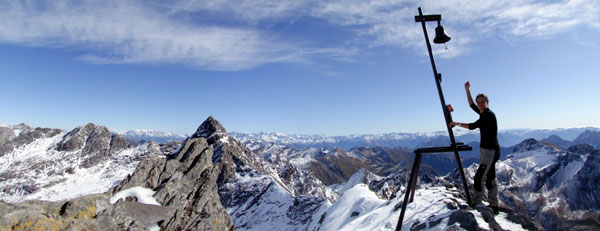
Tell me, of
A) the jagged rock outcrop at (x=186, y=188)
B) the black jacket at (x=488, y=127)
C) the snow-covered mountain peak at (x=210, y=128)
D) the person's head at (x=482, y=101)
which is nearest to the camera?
the black jacket at (x=488, y=127)

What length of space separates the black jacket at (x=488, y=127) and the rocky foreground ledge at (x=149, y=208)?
61.9ft

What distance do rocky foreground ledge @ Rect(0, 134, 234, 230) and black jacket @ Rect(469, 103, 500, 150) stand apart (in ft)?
61.9

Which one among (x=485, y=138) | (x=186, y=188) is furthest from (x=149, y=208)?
(x=485, y=138)

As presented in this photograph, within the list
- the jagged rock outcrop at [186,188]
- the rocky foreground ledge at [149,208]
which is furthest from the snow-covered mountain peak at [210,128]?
the jagged rock outcrop at [186,188]

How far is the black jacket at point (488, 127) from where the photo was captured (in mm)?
11258

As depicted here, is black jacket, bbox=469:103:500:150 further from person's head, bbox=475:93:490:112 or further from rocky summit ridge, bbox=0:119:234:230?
rocky summit ridge, bbox=0:119:234:230

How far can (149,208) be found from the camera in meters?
20.2

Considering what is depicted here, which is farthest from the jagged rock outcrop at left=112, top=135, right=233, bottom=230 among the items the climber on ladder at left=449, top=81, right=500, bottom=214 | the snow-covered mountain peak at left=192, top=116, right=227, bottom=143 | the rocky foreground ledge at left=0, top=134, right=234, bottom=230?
the snow-covered mountain peak at left=192, top=116, right=227, bottom=143

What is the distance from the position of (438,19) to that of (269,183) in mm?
108979

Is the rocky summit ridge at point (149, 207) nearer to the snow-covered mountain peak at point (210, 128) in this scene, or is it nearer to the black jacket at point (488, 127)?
the black jacket at point (488, 127)

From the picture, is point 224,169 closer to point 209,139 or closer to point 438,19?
point 209,139

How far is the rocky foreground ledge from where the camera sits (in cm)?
1285

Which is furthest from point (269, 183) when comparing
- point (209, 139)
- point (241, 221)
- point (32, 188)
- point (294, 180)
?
point (32, 188)

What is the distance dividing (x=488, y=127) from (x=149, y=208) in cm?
2141
